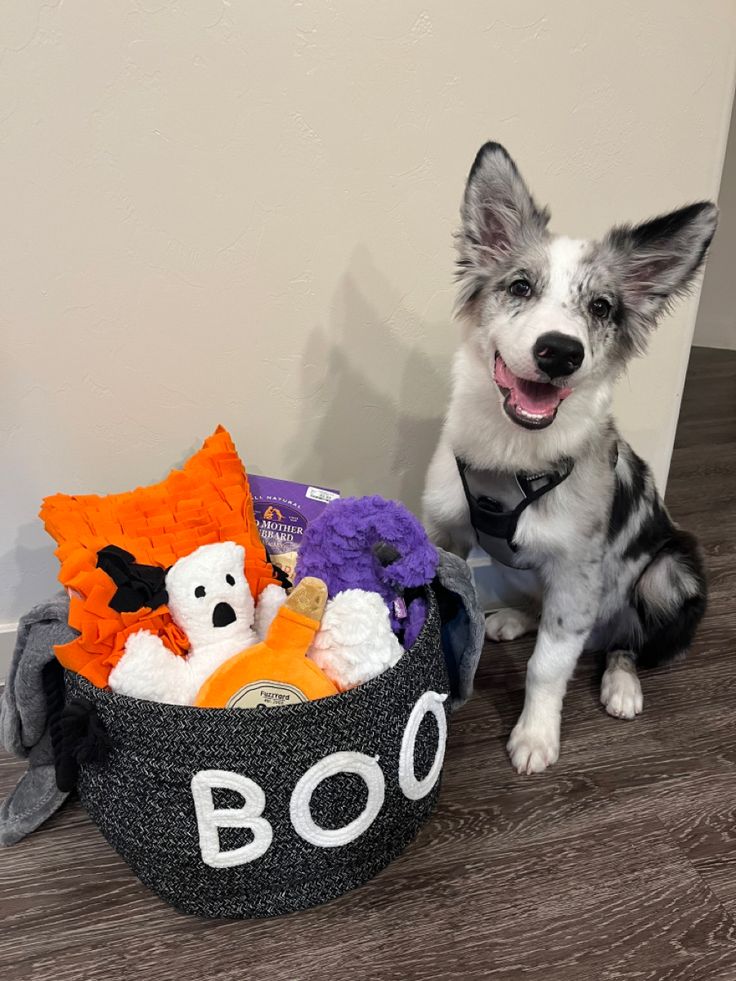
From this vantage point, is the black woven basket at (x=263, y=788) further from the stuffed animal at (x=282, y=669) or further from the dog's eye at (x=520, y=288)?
the dog's eye at (x=520, y=288)

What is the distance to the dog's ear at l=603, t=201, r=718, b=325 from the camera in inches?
43.7

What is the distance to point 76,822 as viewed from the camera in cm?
126

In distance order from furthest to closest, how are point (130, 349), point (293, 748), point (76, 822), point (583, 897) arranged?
point (130, 349) < point (76, 822) < point (583, 897) < point (293, 748)

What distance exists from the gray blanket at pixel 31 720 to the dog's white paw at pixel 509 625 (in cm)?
102

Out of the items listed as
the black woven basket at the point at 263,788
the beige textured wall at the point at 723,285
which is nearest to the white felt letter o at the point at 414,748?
the black woven basket at the point at 263,788

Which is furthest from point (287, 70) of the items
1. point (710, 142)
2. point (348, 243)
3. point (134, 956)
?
point (134, 956)

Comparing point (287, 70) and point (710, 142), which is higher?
point (287, 70)

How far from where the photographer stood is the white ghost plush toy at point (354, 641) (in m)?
1.06

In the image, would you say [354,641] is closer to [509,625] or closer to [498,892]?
[498,892]

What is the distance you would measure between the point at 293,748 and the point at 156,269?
93 cm

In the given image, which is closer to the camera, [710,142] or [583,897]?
[583,897]

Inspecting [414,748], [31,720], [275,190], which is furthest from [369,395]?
[31,720]

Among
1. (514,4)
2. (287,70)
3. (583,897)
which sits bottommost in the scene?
(583,897)

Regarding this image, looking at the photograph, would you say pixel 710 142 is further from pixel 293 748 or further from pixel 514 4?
pixel 293 748
